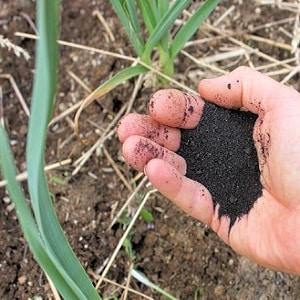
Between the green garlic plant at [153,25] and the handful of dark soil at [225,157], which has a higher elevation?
the green garlic plant at [153,25]

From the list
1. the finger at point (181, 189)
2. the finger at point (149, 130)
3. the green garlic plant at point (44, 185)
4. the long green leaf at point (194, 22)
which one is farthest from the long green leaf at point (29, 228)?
the long green leaf at point (194, 22)

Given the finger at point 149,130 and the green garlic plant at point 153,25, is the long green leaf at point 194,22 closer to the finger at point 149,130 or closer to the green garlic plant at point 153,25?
the green garlic plant at point 153,25

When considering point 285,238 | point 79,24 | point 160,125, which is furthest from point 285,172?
point 79,24

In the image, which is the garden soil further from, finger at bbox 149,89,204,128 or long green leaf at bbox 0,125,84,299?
long green leaf at bbox 0,125,84,299

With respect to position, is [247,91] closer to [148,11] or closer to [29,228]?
[148,11]

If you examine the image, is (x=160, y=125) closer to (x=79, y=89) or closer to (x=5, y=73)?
(x=79, y=89)

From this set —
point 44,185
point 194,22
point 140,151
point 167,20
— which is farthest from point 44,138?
point 194,22

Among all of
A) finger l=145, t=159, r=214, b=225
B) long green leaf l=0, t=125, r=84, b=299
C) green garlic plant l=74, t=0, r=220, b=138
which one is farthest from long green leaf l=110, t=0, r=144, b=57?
long green leaf l=0, t=125, r=84, b=299
